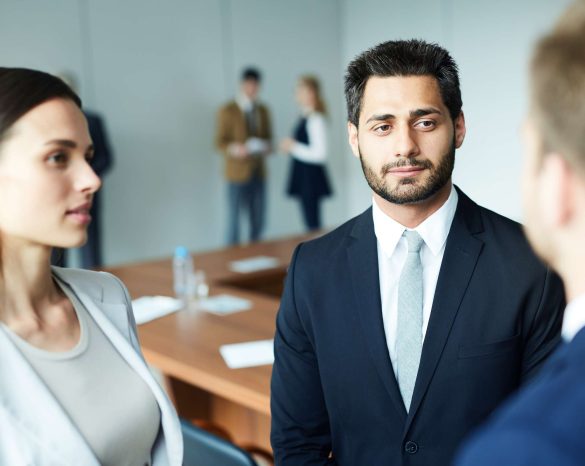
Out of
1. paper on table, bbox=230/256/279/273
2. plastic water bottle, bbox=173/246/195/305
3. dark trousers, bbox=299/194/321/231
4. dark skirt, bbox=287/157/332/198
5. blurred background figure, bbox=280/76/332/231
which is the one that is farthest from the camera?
dark trousers, bbox=299/194/321/231

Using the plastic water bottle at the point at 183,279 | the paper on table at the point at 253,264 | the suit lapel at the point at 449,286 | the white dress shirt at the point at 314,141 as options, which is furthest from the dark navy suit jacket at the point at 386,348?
the white dress shirt at the point at 314,141

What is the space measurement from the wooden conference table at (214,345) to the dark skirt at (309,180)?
3190 millimetres

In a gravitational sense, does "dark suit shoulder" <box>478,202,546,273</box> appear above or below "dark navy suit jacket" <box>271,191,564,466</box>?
above

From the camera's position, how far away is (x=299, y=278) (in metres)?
1.57

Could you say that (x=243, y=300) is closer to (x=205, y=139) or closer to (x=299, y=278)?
(x=299, y=278)

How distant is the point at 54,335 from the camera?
1459mm

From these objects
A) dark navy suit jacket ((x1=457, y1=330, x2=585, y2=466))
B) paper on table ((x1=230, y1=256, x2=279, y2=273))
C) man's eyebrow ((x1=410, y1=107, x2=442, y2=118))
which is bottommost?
paper on table ((x1=230, y1=256, x2=279, y2=273))

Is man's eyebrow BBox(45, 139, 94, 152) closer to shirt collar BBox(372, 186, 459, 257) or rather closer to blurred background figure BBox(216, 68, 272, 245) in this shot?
shirt collar BBox(372, 186, 459, 257)

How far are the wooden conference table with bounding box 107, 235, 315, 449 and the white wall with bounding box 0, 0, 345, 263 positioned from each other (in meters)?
3.44

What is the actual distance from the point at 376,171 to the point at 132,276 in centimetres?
276

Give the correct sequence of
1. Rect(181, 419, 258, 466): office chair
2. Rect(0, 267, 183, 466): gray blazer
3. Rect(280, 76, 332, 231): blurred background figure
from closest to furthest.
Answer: Rect(0, 267, 183, 466): gray blazer → Rect(181, 419, 258, 466): office chair → Rect(280, 76, 332, 231): blurred background figure

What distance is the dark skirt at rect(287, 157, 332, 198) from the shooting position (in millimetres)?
7348

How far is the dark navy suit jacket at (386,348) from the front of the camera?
1.40 meters

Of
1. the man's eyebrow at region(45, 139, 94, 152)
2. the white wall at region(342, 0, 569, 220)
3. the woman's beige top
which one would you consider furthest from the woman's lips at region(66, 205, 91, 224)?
the white wall at region(342, 0, 569, 220)
